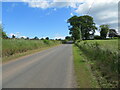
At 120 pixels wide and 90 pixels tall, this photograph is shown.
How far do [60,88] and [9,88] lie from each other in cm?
198

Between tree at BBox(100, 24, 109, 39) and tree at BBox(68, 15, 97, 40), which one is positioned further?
tree at BBox(68, 15, 97, 40)

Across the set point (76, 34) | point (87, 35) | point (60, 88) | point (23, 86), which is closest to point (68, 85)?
point (60, 88)

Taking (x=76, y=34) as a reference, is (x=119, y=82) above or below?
below

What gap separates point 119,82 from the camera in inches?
220

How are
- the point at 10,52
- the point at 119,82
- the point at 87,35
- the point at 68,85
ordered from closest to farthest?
the point at 119,82, the point at 68,85, the point at 10,52, the point at 87,35

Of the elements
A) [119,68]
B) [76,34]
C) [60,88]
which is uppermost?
[76,34]

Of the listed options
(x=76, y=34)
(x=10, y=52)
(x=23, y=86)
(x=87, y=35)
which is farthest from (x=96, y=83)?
(x=87, y=35)

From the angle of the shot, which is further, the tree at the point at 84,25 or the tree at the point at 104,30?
the tree at the point at 84,25

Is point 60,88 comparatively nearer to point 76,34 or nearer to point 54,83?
point 54,83

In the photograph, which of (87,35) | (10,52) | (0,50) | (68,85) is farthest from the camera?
(87,35)

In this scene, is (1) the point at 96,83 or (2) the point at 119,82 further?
(1) the point at 96,83

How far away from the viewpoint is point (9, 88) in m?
5.73

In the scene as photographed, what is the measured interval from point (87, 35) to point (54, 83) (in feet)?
237

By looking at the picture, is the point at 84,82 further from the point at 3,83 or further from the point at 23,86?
the point at 3,83
